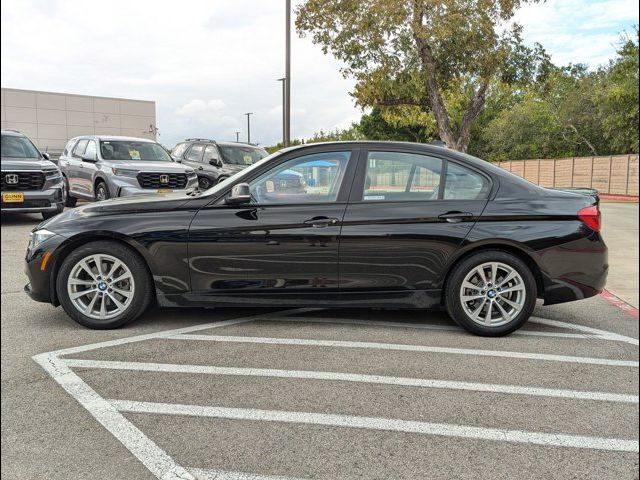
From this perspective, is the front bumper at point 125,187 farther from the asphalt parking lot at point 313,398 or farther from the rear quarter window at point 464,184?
the rear quarter window at point 464,184

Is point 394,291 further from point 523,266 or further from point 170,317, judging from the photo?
point 170,317

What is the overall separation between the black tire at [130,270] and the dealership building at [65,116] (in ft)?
132

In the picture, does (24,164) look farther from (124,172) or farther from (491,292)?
(491,292)

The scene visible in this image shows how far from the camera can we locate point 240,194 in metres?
4.52

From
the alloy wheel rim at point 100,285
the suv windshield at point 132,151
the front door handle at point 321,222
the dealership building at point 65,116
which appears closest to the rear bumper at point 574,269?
the front door handle at point 321,222

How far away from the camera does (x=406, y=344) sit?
4355mm

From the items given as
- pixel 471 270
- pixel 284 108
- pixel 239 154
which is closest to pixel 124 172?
pixel 239 154

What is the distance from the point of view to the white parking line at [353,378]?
3.41 m

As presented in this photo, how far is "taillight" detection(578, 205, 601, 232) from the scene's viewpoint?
15.1 feet

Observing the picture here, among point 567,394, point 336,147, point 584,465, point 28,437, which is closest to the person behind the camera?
point 584,465

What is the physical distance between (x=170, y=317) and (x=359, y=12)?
17.3m

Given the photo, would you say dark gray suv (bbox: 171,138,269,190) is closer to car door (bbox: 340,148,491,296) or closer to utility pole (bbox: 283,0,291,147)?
utility pole (bbox: 283,0,291,147)

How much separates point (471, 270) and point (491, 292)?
0.25m

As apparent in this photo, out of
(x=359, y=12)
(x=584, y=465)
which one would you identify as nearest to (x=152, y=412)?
(x=584, y=465)
